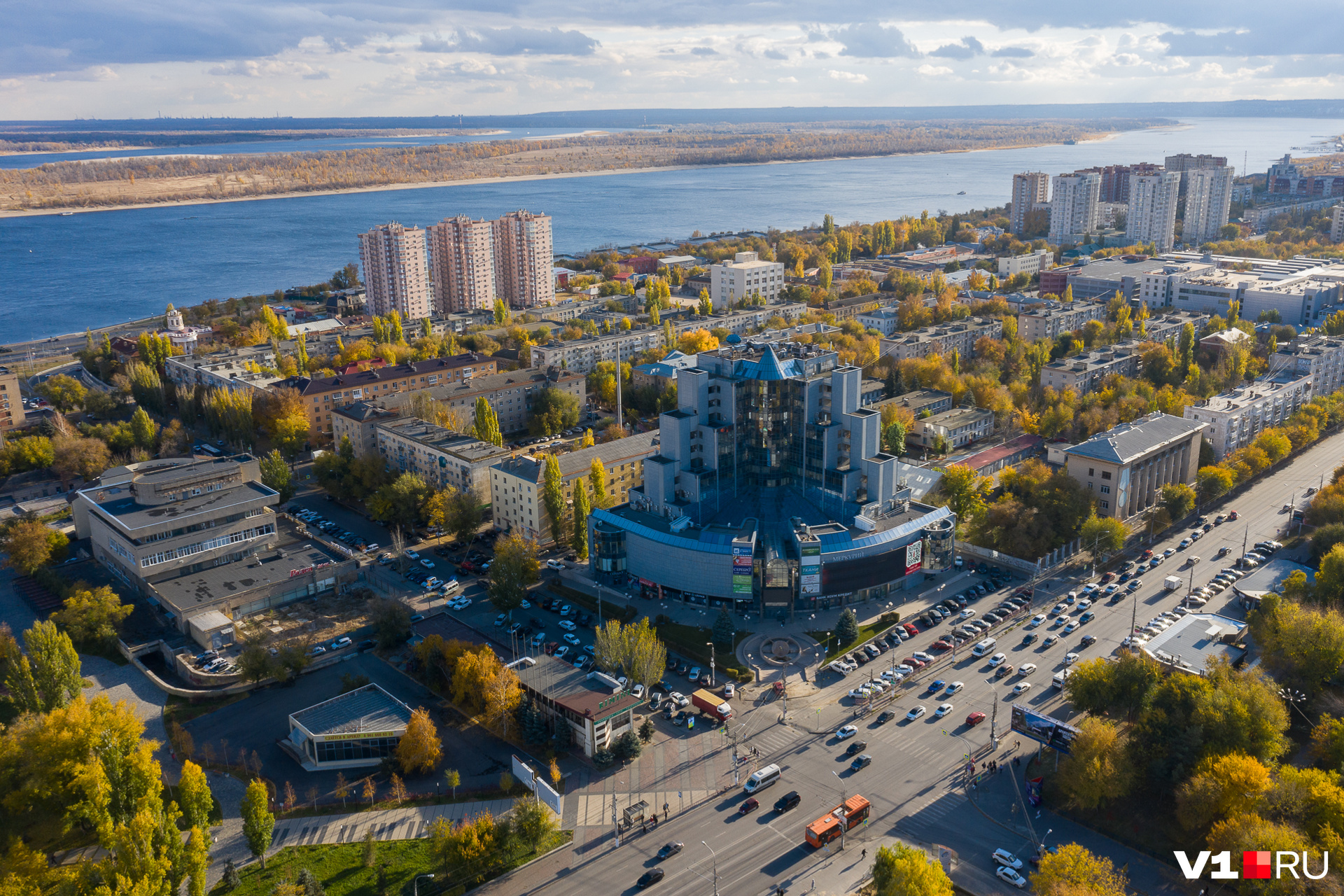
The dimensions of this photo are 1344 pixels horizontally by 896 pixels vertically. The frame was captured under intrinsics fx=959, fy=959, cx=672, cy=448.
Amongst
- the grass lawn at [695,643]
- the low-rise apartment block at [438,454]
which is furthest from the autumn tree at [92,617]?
the grass lawn at [695,643]

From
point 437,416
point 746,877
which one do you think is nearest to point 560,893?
point 746,877

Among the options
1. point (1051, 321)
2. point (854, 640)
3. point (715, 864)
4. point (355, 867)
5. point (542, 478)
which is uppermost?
point (1051, 321)

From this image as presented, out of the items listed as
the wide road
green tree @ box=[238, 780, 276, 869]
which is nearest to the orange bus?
the wide road

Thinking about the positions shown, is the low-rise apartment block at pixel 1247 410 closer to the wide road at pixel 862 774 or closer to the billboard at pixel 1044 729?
the wide road at pixel 862 774

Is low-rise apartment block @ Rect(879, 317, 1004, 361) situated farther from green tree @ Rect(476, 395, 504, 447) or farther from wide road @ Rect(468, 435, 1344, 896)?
wide road @ Rect(468, 435, 1344, 896)

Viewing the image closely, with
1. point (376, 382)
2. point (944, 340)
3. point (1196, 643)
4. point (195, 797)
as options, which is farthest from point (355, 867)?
point (944, 340)

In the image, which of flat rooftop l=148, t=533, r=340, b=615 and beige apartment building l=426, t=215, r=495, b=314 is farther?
beige apartment building l=426, t=215, r=495, b=314

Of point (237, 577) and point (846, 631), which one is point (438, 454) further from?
point (846, 631)

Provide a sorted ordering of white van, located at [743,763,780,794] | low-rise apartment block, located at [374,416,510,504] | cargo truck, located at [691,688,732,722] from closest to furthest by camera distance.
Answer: white van, located at [743,763,780,794] → cargo truck, located at [691,688,732,722] → low-rise apartment block, located at [374,416,510,504]
